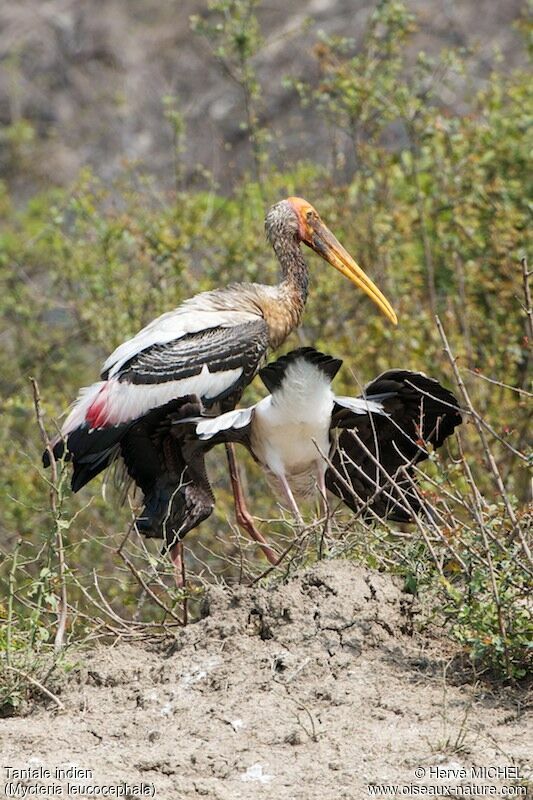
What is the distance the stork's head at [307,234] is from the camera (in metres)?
9.13

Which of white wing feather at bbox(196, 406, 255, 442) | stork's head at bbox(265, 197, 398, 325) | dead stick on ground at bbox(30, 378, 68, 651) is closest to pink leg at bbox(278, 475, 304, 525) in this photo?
white wing feather at bbox(196, 406, 255, 442)

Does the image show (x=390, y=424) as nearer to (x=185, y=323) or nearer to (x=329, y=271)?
(x=185, y=323)

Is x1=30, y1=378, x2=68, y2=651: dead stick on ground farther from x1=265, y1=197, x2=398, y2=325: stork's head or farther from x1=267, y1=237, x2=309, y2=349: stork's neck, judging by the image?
x1=265, y1=197, x2=398, y2=325: stork's head

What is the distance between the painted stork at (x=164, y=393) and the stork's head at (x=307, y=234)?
771 millimetres

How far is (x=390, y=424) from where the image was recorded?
7781 millimetres

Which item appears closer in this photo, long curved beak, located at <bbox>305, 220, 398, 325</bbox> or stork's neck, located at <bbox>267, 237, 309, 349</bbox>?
stork's neck, located at <bbox>267, 237, 309, 349</bbox>

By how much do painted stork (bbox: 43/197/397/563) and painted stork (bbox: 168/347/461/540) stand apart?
0.50 ft

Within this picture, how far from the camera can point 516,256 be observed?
1089cm

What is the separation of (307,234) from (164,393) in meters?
1.74

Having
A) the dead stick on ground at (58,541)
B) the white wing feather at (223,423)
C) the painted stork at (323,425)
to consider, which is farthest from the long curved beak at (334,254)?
the dead stick on ground at (58,541)

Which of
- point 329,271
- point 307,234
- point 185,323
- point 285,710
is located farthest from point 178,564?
point 329,271

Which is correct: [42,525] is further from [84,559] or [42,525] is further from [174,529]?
[174,529]

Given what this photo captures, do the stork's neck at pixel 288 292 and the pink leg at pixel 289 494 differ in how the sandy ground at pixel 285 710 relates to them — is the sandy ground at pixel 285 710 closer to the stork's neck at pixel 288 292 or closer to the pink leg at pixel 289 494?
the pink leg at pixel 289 494

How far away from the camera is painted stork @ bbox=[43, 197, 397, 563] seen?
25.9 feet
